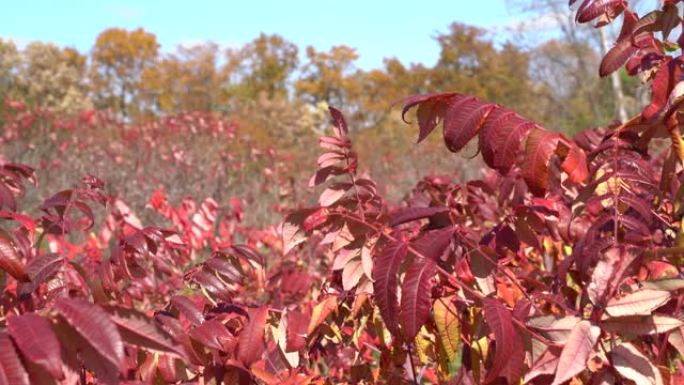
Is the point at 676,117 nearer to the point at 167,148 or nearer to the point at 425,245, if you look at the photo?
the point at 425,245

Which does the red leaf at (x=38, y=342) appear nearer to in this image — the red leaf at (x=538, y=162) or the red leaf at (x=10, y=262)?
the red leaf at (x=10, y=262)

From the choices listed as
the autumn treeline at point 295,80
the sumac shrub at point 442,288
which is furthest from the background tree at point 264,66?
the sumac shrub at point 442,288

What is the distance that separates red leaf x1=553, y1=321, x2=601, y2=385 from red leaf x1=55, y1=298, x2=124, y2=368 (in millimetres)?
609

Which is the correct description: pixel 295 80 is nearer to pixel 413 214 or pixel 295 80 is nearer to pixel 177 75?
pixel 177 75

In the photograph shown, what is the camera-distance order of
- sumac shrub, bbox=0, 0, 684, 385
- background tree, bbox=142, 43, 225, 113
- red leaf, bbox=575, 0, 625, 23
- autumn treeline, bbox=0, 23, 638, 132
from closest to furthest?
sumac shrub, bbox=0, 0, 684, 385
red leaf, bbox=575, 0, 625, 23
autumn treeline, bbox=0, 23, 638, 132
background tree, bbox=142, 43, 225, 113

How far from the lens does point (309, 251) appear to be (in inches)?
187

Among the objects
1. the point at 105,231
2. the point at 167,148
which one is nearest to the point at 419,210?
the point at 105,231

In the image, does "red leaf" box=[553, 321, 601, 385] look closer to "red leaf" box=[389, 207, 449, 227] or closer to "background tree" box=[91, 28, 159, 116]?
"red leaf" box=[389, 207, 449, 227]

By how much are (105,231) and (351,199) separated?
2809mm

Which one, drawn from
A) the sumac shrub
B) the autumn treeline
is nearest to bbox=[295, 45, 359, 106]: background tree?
the autumn treeline

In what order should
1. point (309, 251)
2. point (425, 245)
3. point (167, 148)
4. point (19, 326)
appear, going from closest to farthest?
1. point (19, 326)
2. point (425, 245)
3. point (309, 251)
4. point (167, 148)

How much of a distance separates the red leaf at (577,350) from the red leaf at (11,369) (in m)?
0.70

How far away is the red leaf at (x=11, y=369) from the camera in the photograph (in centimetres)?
80

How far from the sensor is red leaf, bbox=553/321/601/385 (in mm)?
1063
